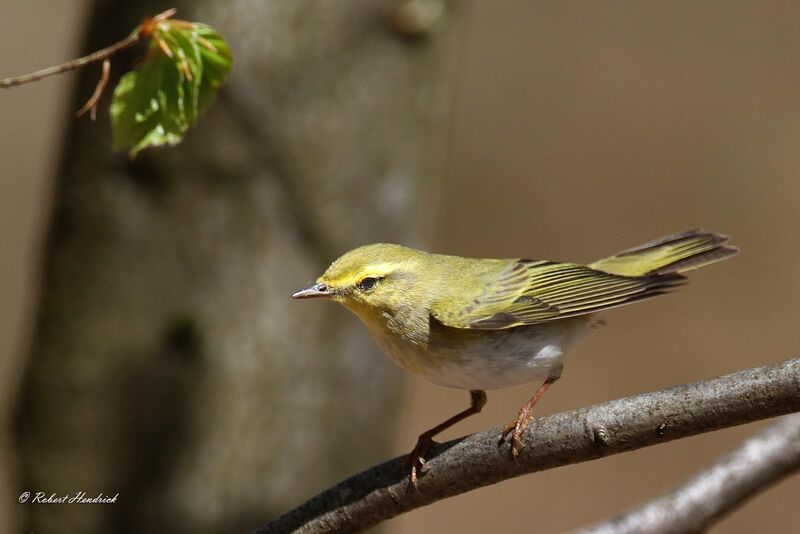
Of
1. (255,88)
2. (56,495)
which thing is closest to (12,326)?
(56,495)

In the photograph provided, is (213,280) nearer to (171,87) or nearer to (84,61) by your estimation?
(171,87)

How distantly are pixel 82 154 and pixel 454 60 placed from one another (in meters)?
2.01

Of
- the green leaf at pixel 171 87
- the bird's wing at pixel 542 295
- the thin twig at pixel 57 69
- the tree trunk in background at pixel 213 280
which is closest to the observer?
the thin twig at pixel 57 69

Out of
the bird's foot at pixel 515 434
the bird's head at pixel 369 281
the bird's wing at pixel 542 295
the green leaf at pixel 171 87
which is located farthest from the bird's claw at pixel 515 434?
the green leaf at pixel 171 87

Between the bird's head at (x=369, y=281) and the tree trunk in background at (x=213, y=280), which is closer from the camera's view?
the bird's head at (x=369, y=281)

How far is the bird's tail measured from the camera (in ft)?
12.8

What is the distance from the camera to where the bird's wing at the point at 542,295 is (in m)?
3.45

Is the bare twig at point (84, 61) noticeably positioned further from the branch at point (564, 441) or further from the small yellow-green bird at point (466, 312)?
the branch at point (564, 441)

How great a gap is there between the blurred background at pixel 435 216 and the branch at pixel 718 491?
5.84 feet

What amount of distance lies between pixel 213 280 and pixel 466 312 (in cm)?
158

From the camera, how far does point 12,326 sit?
10.7 m

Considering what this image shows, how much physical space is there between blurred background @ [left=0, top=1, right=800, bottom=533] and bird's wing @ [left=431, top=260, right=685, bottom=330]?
114cm

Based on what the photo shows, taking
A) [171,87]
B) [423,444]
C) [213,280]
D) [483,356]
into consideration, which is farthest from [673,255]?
[171,87]

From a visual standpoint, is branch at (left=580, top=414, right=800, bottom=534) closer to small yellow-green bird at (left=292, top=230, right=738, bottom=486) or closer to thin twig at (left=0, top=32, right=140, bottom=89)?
small yellow-green bird at (left=292, top=230, right=738, bottom=486)
